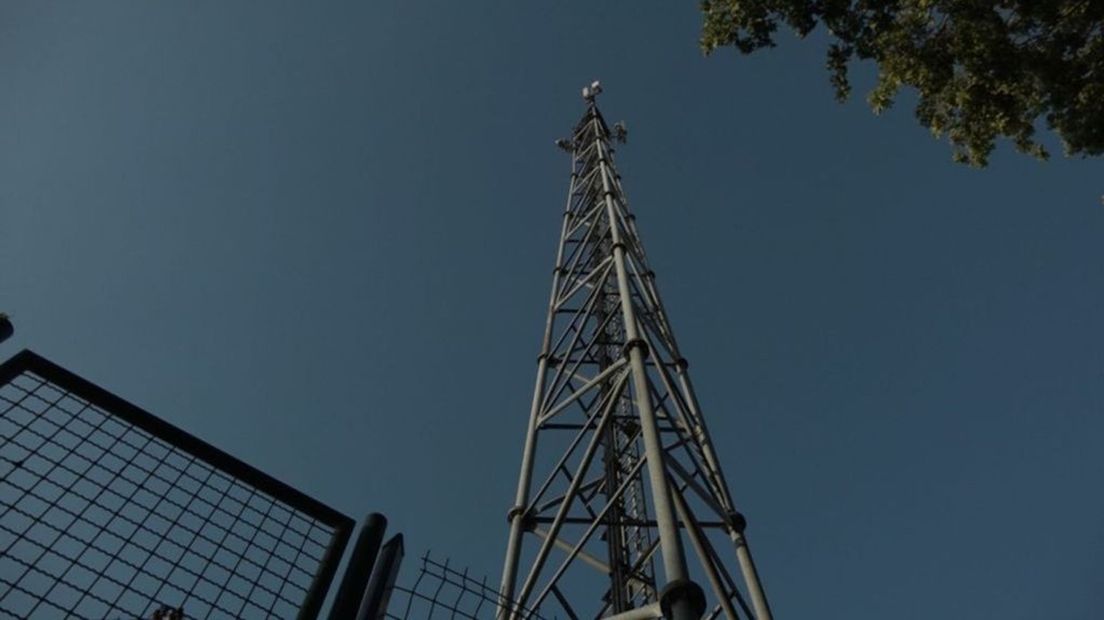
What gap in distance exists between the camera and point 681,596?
457 cm

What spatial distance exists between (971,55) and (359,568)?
31.5 feet

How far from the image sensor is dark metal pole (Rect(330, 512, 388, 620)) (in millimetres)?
3322

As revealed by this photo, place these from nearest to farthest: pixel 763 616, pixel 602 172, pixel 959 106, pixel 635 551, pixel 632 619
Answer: pixel 632 619 < pixel 763 616 < pixel 635 551 < pixel 959 106 < pixel 602 172

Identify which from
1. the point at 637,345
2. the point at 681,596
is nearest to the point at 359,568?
the point at 681,596

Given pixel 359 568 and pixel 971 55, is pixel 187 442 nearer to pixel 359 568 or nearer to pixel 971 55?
pixel 359 568

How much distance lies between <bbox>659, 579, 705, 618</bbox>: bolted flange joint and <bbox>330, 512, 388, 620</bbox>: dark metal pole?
196cm

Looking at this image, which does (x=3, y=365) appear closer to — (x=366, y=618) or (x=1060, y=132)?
(x=366, y=618)

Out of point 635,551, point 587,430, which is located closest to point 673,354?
point 587,430

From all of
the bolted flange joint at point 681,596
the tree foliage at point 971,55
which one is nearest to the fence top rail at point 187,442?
the bolted flange joint at point 681,596

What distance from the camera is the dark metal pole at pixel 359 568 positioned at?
3.32 metres

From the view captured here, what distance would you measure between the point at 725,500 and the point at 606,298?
16.7 feet

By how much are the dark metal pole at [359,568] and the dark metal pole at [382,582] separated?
0.10 feet

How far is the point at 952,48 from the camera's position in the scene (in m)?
9.37

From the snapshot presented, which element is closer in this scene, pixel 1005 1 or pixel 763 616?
pixel 763 616
